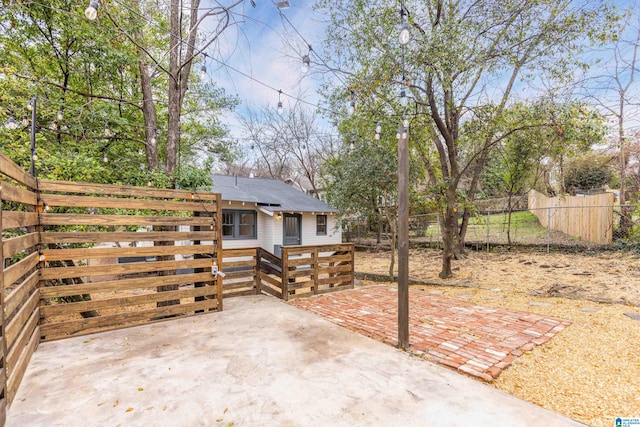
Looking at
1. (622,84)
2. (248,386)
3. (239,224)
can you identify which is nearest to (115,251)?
(248,386)

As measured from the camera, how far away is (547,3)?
17.2 feet

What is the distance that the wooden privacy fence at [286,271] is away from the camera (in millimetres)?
5281

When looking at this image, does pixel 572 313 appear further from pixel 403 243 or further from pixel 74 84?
pixel 74 84

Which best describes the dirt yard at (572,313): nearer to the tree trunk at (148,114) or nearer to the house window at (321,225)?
the house window at (321,225)

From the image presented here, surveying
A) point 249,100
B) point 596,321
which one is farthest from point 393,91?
point 249,100

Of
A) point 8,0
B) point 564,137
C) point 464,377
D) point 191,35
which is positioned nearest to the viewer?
point 464,377

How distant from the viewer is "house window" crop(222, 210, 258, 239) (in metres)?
10.3

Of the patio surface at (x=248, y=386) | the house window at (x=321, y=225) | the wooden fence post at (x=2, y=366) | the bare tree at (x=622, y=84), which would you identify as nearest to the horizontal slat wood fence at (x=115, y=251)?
the patio surface at (x=248, y=386)

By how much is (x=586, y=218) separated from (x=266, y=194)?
1085cm

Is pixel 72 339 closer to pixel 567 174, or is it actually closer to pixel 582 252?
pixel 582 252

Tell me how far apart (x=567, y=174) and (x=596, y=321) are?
45.0ft

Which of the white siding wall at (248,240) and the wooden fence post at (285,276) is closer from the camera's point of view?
the wooden fence post at (285,276)

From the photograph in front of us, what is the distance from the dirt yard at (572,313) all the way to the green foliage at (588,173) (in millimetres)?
7921

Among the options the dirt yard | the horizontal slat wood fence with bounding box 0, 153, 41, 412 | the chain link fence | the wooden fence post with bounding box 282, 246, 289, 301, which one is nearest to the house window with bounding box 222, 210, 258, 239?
the chain link fence
